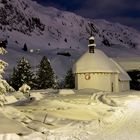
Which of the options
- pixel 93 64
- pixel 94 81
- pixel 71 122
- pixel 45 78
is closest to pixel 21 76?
pixel 45 78

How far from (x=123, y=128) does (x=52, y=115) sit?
19.2ft

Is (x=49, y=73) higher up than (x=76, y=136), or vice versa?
(x=49, y=73)

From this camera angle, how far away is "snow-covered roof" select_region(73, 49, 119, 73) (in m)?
64.6

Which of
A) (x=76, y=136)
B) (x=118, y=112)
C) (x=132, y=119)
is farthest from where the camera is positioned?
(x=118, y=112)

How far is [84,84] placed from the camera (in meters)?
64.9

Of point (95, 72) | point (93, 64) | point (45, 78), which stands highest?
point (93, 64)

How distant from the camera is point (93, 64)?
214 feet

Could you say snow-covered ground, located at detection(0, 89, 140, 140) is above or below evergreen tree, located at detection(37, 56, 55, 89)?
below

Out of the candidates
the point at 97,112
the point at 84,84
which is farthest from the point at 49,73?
the point at 97,112

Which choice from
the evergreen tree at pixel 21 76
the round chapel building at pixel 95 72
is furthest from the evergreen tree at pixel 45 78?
the round chapel building at pixel 95 72

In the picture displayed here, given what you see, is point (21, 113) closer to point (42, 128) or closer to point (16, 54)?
point (42, 128)

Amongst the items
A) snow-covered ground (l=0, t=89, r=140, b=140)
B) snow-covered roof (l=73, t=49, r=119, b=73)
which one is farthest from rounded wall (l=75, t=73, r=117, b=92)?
snow-covered ground (l=0, t=89, r=140, b=140)

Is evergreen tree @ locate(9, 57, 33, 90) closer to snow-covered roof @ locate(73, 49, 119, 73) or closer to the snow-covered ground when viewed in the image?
snow-covered roof @ locate(73, 49, 119, 73)

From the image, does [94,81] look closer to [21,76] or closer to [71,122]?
[21,76]
